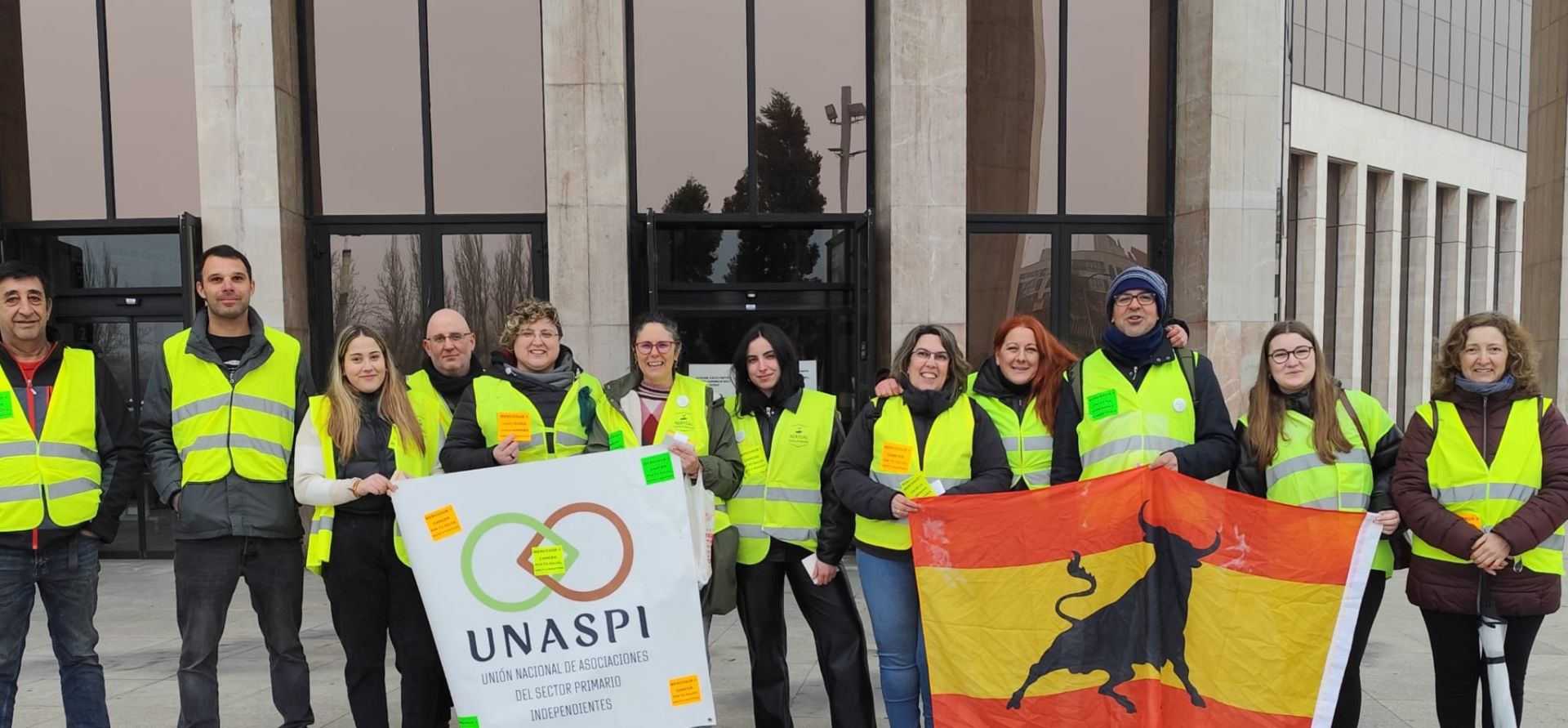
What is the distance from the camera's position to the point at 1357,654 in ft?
13.4

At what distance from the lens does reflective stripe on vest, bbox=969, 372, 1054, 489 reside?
4453 millimetres

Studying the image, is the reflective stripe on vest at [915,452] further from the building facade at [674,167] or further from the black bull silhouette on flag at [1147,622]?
the building facade at [674,167]

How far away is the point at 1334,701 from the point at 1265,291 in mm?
6570

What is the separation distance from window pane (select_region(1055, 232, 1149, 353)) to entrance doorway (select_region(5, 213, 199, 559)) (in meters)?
9.62

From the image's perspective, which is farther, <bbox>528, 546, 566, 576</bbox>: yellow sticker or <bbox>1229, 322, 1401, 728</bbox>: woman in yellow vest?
<bbox>528, 546, 566, 576</bbox>: yellow sticker

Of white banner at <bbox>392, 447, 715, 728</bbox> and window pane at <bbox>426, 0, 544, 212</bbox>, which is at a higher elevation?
window pane at <bbox>426, 0, 544, 212</bbox>

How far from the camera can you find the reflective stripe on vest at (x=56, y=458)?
13.5ft

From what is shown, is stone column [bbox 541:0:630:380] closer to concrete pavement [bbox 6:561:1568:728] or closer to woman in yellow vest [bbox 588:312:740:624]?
concrete pavement [bbox 6:561:1568:728]

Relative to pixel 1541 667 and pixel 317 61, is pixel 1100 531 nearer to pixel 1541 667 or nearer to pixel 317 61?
pixel 1541 667

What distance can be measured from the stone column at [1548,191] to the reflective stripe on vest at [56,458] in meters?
16.7

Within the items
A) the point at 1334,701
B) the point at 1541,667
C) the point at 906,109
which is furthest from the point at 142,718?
the point at 1541,667

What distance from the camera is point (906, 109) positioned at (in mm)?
9188

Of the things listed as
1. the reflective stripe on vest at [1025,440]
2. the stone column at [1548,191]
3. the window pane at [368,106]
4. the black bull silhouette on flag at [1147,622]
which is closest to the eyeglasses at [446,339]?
the reflective stripe on vest at [1025,440]

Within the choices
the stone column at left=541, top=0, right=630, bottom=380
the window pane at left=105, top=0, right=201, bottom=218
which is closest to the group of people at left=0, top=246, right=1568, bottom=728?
the stone column at left=541, top=0, right=630, bottom=380
